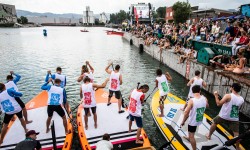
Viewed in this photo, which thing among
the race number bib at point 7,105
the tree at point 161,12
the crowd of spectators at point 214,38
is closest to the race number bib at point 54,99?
the race number bib at point 7,105

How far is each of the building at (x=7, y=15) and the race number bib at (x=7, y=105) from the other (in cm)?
13926

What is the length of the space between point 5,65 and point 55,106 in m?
19.8

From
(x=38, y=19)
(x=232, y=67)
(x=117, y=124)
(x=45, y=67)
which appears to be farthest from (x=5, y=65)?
(x=38, y=19)

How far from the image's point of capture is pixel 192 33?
19562mm

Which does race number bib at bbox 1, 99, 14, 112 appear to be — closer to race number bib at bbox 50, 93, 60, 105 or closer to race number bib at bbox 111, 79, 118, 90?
race number bib at bbox 50, 93, 60, 105

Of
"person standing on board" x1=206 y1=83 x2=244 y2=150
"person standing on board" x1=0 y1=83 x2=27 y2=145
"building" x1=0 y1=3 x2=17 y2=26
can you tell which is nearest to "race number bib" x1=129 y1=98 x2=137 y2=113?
"person standing on board" x1=206 y1=83 x2=244 y2=150

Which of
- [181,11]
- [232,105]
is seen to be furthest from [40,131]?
[181,11]

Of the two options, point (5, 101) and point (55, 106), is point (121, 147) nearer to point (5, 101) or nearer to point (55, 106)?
point (55, 106)

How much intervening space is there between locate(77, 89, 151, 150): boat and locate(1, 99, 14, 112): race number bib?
245 cm

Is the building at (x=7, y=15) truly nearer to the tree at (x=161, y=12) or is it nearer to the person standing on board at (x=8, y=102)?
the tree at (x=161, y=12)

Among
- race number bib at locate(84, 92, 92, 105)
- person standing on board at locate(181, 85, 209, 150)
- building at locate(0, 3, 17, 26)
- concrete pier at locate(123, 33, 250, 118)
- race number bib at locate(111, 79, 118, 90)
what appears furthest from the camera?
building at locate(0, 3, 17, 26)

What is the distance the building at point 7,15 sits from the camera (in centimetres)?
12724

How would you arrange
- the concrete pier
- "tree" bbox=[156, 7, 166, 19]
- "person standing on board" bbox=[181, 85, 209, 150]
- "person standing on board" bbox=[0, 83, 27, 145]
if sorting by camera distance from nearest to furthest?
"person standing on board" bbox=[181, 85, 209, 150]
"person standing on board" bbox=[0, 83, 27, 145]
the concrete pier
"tree" bbox=[156, 7, 166, 19]

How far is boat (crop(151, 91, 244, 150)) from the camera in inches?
252
